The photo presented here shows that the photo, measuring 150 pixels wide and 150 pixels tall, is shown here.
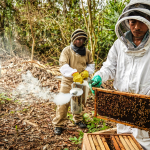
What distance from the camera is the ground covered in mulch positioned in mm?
2914

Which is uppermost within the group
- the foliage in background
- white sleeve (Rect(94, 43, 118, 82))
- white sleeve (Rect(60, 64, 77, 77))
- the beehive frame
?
white sleeve (Rect(94, 43, 118, 82))

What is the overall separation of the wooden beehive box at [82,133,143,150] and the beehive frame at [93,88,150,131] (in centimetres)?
19

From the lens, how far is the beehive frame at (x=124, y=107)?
1.61 meters

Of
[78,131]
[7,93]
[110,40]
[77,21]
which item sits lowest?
[78,131]

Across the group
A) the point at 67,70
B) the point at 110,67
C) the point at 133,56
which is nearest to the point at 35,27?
the point at 67,70

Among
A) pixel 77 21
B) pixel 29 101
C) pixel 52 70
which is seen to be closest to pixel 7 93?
pixel 29 101

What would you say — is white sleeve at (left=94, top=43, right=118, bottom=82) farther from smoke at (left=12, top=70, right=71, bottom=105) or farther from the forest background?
the forest background

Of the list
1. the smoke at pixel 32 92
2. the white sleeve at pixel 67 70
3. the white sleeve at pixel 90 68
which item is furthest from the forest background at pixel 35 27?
the white sleeve at pixel 67 70

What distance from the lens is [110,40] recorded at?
6031 millimetres

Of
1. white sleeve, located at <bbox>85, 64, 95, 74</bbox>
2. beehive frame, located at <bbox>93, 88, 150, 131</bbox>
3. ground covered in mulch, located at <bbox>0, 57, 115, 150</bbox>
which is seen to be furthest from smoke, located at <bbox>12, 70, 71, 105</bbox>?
beehive frame, located at <bbox>93, 88, 150, 131</bbox>

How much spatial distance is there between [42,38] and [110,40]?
4429mm

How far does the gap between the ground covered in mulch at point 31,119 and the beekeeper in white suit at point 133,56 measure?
174 centimetres

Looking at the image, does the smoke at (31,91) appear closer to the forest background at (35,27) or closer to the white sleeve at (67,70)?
the forest background at (35,27)

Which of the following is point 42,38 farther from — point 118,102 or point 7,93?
point 118,102
